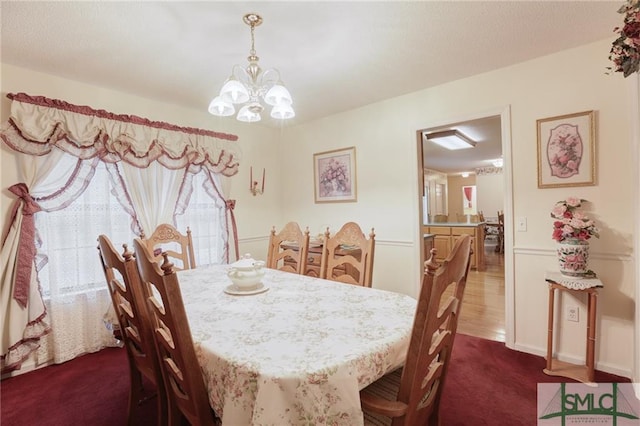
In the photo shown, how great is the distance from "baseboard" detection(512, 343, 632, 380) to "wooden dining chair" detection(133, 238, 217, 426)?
2.46 metres

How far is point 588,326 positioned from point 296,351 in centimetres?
215

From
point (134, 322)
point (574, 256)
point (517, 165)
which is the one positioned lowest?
point (134, 322)

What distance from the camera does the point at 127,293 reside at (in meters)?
1.31

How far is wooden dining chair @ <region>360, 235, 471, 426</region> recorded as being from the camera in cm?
88

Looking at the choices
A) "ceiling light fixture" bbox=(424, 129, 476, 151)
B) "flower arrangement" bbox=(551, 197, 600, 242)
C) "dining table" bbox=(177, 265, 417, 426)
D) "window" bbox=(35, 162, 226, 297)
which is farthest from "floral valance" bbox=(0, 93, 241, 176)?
"flower arrangement" bbox=(551, 197, 600, 242)

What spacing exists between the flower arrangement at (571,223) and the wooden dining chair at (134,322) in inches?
100

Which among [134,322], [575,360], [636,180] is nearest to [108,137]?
[134,322]

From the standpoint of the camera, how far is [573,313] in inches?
87.6

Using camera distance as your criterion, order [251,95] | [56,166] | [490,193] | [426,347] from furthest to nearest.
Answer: [490,193]
[56,166]
[251,95]
[426,347]

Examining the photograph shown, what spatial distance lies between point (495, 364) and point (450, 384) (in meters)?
0.48

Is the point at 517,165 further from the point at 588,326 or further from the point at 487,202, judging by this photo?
the point at 487,202

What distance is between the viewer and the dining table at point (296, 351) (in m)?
0.85

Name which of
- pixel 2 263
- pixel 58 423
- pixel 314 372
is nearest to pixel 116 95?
pixel 2 263

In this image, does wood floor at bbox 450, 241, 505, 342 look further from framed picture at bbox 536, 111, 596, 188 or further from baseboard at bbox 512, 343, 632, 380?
framed picture at bbox 536, 111, 596, 188
